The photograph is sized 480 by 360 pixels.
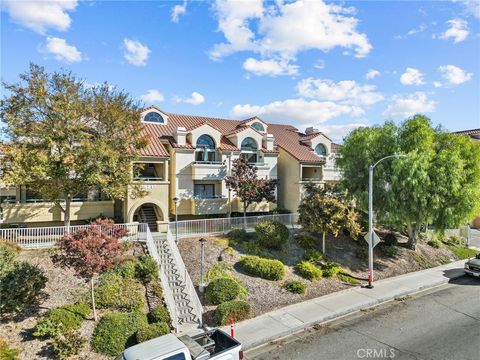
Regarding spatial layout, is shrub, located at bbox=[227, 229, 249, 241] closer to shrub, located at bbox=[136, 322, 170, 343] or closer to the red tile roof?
the red tile roof

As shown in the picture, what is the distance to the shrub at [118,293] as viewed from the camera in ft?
44.0

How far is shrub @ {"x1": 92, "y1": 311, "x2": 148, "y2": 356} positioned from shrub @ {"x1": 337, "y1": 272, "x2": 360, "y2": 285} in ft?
37.9

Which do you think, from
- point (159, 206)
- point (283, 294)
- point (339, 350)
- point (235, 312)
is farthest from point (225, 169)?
point (339, 350)

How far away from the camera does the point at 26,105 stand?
55.8 ft

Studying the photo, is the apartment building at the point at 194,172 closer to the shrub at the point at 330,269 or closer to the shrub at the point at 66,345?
the shrub at the point at 330,269

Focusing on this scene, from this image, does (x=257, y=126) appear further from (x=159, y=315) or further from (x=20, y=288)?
(x=20, y=288)

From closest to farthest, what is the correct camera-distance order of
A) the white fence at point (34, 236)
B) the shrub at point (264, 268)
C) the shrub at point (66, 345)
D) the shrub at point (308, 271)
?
the shrub at point (66, 345) < the white fence at point (34, 236) < the shrub at point (264, 268) < the shrub at point (308, 271)

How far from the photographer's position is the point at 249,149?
92.7 ft

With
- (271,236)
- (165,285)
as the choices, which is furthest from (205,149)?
(165,285)

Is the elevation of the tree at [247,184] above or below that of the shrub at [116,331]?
above

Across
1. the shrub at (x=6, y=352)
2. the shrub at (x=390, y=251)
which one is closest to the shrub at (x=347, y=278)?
the shrub at (x=390, y=251)

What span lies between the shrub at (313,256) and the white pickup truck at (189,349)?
434 inches

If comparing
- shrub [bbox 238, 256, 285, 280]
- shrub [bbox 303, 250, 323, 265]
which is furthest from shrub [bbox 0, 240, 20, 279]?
shrub [bbox 303, 250, 323, 265]

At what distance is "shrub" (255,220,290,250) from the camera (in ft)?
65.9
